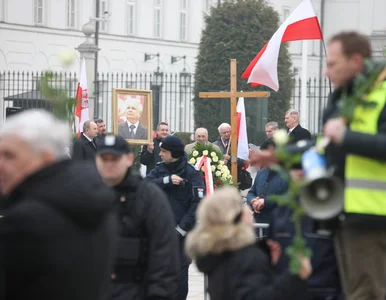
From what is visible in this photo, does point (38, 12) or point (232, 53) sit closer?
point (232, 53)

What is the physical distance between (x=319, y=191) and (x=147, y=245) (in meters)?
2.27

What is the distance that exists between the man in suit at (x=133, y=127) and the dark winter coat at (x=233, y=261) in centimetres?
1414

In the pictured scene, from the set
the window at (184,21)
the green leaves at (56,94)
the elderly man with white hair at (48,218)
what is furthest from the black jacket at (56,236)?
the window at (184,21)

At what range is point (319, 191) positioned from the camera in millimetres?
5156

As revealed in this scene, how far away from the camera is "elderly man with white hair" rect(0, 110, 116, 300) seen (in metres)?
4.27

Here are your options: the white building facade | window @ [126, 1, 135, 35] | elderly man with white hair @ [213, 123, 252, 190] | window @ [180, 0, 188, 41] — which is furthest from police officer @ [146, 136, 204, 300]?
window @ [180, 0, 188, 41]

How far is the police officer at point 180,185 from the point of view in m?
11.2

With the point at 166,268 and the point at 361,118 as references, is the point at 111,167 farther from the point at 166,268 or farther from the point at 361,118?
the point at 361,118

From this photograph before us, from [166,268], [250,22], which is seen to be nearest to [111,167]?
[166,268]

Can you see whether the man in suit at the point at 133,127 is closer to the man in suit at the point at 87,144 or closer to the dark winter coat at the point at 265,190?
the man in suit at the point at 87,144

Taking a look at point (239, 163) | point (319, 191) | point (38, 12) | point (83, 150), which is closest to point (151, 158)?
point (239, 163)

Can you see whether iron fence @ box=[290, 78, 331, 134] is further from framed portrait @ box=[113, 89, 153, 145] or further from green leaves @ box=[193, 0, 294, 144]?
framed portrait @ box=[113, 89, 153, 145]

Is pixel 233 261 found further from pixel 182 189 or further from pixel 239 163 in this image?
pixel 239 163

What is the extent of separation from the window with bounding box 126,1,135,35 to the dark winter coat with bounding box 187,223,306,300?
180ft
